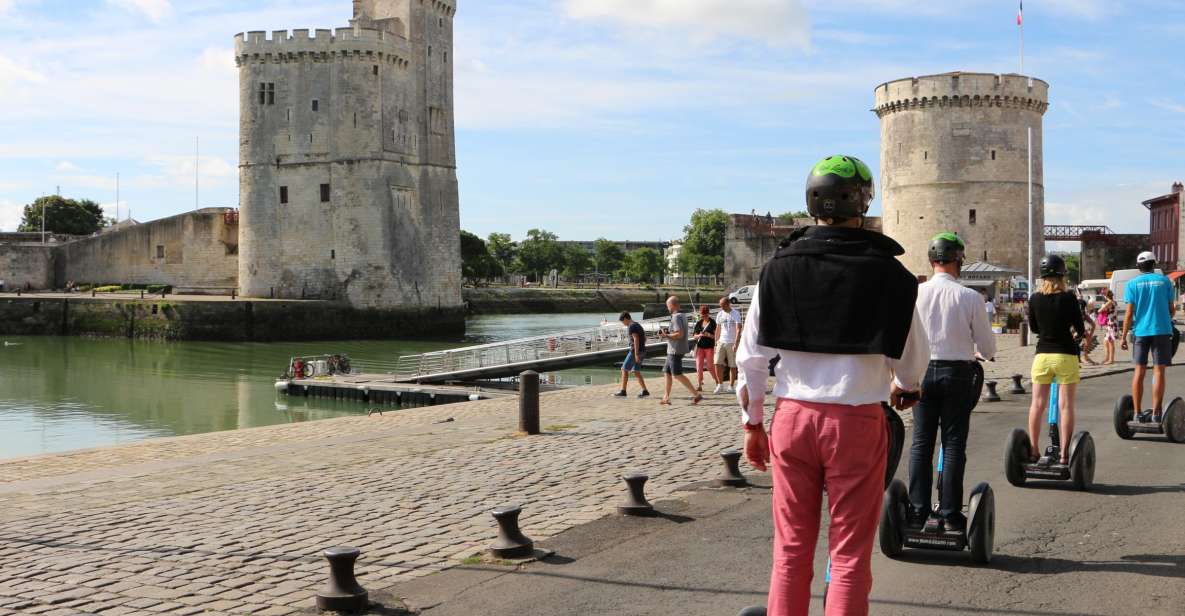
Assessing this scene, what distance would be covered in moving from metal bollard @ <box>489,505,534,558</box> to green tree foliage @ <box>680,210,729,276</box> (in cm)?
11858

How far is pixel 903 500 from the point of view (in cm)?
647

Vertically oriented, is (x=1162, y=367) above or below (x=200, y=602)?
above

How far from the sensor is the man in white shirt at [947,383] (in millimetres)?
6457

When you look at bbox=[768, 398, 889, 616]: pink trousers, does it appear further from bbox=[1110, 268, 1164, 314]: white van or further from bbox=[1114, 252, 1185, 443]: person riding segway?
bbox=[1110, 268, 1164, 314]: white van

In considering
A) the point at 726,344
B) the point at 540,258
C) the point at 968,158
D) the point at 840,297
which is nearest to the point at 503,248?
the point at 540,258

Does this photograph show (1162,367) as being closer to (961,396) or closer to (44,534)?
(961,396)

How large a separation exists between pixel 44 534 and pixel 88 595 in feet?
7.97

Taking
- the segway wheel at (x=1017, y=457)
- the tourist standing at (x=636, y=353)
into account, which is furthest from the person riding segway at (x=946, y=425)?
the tourist standing at (x=636, y=353)

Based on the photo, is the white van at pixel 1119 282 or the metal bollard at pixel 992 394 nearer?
the metal bollard at pixel 992 394

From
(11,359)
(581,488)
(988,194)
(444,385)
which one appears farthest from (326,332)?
(581,488)

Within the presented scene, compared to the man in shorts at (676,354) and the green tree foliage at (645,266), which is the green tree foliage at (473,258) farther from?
the man in shorts at (676,354)

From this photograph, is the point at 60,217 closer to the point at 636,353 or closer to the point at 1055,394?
the point at 636,353

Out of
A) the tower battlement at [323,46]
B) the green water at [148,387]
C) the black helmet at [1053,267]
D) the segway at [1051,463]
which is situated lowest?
the green water at [148,387]

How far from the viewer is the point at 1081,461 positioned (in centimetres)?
834
